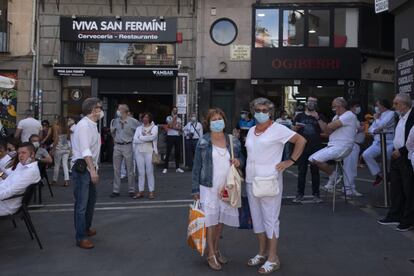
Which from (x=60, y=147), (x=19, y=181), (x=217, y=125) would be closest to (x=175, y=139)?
(x=60, y=147)

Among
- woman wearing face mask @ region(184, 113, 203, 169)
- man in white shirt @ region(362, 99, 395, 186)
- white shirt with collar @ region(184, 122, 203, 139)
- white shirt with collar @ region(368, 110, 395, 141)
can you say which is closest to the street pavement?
man in white shirt @ region(362, 99, 395, 186)

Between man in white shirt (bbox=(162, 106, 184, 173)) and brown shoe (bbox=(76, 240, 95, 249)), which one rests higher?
man in white shirt (bbox=(162, 106, 184, 173))

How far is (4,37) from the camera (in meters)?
21.0


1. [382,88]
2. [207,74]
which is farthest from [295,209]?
[382,88]

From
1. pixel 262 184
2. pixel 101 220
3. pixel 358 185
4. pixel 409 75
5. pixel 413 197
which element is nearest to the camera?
pixel 262 184

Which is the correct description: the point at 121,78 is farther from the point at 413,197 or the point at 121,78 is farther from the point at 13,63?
the point at 413,197

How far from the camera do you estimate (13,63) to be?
2109 centimetres

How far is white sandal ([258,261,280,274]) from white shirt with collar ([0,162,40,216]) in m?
2.99

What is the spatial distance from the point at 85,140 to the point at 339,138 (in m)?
4.37

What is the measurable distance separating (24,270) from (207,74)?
51.9 feet

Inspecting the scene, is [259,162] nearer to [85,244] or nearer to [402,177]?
[85,244]

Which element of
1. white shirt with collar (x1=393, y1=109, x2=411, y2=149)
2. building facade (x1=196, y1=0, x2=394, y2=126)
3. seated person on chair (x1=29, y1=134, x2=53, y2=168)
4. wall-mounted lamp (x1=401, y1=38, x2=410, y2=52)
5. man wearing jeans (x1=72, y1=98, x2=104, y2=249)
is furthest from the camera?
building facade (x1=196, y1=0, x2=394, y2=126)

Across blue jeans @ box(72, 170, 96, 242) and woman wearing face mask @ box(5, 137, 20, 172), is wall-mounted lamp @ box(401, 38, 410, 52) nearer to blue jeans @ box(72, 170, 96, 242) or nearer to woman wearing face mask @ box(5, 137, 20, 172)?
blue jeans @ box(72, 170, 96, 242)

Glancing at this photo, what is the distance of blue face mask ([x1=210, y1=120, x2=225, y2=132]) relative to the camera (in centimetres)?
598
